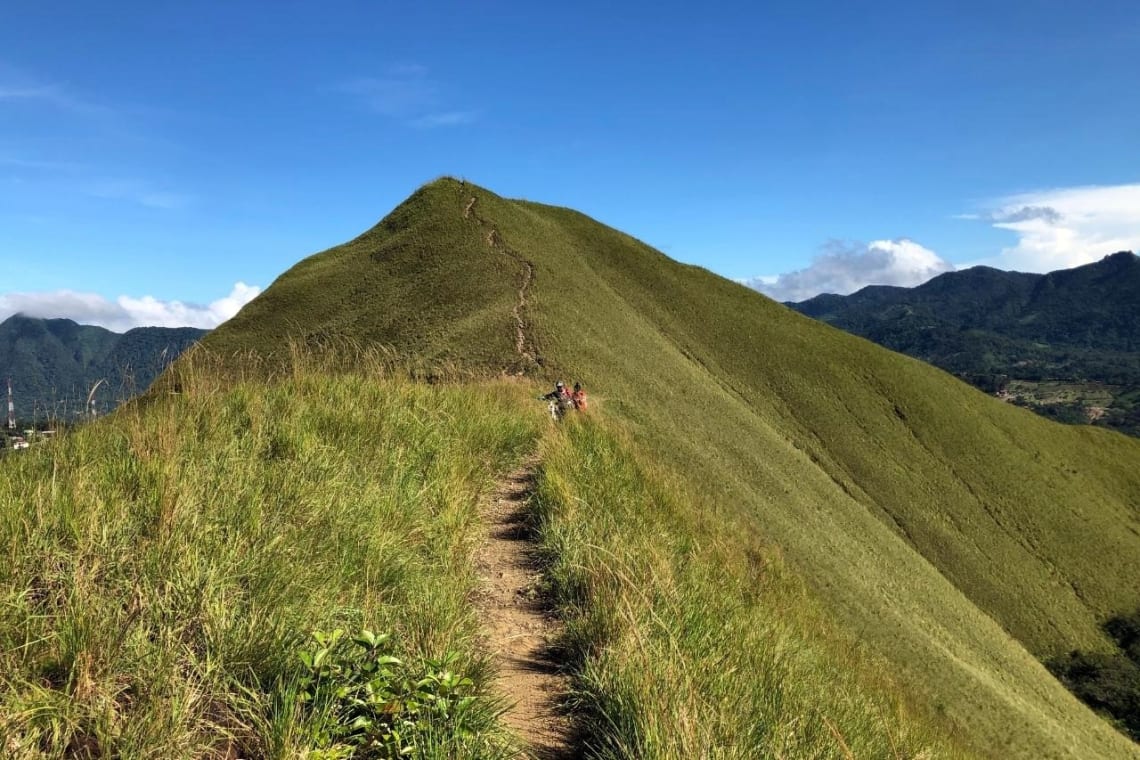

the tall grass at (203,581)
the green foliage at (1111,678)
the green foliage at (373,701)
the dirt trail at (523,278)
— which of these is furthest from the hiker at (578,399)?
the green foliage at (1111,678)

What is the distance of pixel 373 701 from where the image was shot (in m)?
3.16

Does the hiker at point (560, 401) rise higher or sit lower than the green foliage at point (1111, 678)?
higher

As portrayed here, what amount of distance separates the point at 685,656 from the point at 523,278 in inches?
2052

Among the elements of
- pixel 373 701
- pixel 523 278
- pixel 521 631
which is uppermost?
pixel 523 278

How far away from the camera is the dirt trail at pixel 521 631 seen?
4.16m

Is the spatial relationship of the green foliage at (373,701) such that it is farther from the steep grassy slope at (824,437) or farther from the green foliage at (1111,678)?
the green foliage at (1111,678)

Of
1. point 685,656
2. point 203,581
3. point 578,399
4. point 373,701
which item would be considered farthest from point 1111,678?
point 203,581

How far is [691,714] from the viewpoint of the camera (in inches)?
149

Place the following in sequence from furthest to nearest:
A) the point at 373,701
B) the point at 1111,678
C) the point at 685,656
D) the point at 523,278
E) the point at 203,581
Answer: the point at 1111,678, the point at 523,278, the point at 685,656, the point at 203,581, the point at 373,701

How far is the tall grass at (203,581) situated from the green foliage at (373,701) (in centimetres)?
9

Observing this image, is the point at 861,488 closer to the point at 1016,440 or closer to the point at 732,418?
the point at 732,418

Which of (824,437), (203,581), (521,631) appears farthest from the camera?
(824,437)

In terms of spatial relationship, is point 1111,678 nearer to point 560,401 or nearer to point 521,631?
point 560,401

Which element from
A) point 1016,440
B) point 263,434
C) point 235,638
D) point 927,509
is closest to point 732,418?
point 927,509
